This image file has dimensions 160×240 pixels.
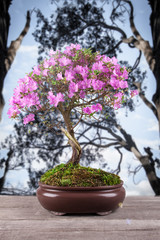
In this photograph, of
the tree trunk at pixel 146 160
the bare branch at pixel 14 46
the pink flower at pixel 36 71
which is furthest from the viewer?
the tree trunk at pixel 146 160

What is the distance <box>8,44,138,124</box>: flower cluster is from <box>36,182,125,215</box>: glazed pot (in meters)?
0.40

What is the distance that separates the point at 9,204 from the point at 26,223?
42 centimetres

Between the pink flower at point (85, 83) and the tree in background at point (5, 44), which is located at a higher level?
the tree in background at point (5, 44)

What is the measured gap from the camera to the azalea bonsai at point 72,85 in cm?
114

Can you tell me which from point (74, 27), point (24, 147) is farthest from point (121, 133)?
point (74, 27)

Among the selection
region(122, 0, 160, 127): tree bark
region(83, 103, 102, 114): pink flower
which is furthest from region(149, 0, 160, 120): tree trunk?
region(83, 103, 102, 114): pink flower

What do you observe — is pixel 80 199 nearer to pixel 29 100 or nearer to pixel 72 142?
pixel 72 142

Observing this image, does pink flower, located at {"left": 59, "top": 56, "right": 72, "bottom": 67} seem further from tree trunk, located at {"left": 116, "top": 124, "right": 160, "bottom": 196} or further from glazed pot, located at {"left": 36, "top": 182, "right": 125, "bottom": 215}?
tree trunk, located at {"left": 116, "top": 124, "right": 160, "bottom": 196}

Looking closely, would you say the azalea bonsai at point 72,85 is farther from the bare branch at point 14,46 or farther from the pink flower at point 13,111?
the bare branch at point 14,46

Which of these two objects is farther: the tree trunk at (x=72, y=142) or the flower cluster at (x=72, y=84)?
the tree trunk at (x=72, y=142)

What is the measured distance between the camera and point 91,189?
1.07 metres

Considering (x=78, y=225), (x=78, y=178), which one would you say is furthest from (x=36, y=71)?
(x=78, y=225)

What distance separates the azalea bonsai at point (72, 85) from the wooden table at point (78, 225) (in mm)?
349

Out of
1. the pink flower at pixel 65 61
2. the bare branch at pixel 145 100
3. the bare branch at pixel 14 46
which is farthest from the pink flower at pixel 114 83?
the bare branch at pixel 145 100
